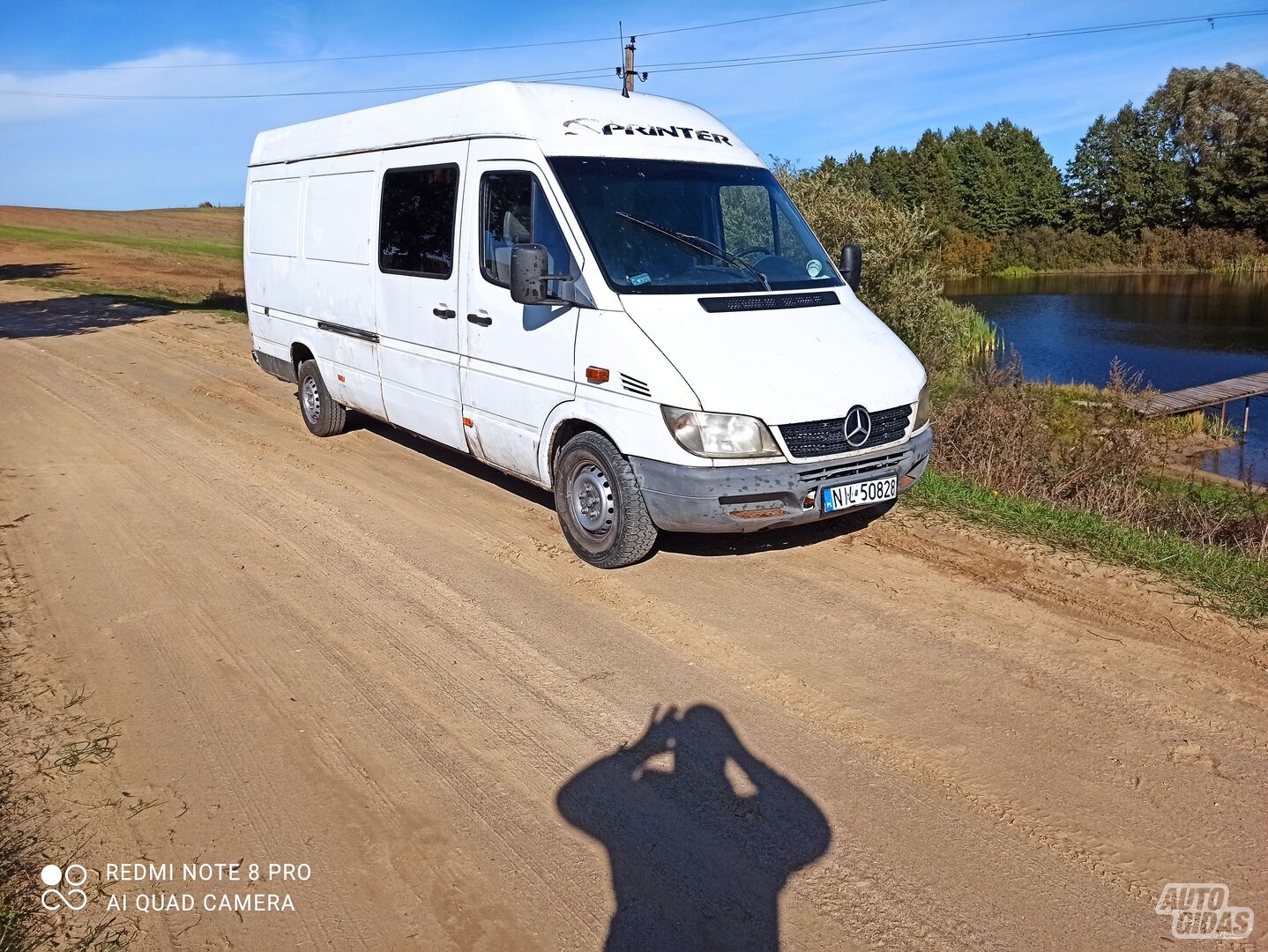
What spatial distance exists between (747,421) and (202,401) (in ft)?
25.9

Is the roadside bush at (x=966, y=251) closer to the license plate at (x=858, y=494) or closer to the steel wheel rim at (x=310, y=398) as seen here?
the steel wheel rim at (x=310, y=398)

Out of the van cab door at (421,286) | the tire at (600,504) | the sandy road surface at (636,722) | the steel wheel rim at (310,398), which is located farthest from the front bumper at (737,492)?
the steel wheel rim at (310,398)

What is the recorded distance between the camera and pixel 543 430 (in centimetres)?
644

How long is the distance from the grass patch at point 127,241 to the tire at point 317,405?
37.9m

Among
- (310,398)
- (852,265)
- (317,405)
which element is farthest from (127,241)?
(852,265)

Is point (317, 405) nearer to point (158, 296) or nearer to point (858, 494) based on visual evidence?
point (858, 494)

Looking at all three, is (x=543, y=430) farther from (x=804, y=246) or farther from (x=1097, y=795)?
(x=1097, y=795)

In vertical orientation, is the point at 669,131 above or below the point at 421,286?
above

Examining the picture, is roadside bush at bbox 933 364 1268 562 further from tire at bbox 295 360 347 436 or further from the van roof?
tire at bbox 295 360 347 436

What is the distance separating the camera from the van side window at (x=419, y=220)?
7.12 meters

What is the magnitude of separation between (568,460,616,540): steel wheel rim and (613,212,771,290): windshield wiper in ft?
4.94

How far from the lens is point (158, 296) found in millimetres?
24688

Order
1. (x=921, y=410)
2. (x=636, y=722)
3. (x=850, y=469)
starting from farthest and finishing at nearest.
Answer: (x=921, y=410) → (x=850, y=469) → (x=636, y=722)

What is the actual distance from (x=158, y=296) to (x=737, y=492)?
23122 millimetres
